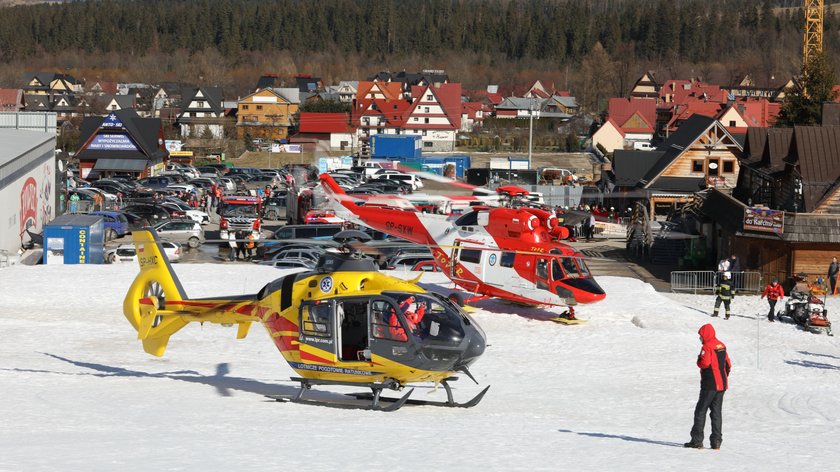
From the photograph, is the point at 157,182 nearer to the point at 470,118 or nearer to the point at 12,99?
the point at 470,118

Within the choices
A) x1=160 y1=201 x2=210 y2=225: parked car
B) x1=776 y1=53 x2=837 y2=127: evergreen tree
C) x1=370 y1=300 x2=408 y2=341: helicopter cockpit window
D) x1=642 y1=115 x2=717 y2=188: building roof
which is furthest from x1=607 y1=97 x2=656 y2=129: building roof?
x1=370 y1=300 x2=408 y2=341: helicopter cockpit window

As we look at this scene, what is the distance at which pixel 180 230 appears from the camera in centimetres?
4166

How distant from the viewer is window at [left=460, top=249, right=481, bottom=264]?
82.9 feet

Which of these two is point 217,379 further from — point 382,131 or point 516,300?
point 382,131

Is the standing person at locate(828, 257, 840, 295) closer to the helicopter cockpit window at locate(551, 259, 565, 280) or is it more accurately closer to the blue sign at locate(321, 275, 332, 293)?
the helicopter cockpit window at locate(551, 259, 565, 280)

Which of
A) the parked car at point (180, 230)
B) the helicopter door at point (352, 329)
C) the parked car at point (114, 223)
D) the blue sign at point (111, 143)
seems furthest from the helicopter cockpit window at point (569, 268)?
the blue sign at point (111, 143)

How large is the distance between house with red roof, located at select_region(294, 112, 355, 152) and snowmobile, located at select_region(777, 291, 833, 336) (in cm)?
6566

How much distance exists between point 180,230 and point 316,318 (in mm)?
26407

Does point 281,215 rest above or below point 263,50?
below

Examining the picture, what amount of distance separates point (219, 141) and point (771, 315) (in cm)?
7369

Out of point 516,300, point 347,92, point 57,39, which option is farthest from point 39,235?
point 57,39

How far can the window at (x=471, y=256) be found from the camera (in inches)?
995

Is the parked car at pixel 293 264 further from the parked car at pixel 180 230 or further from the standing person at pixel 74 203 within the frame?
A: the standing person at pixel 74 203

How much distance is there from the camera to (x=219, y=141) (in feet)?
313
